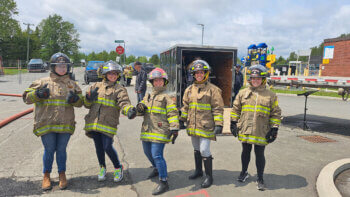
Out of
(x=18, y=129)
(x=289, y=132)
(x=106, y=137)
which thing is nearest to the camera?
(x=106, y=137)

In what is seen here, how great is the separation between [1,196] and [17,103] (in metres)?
8.54

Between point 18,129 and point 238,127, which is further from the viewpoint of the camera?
point 18,129

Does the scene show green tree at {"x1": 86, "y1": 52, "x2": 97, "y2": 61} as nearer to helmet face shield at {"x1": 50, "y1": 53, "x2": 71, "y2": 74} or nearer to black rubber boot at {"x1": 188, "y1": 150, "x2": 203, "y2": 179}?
helmet face shield at {"x1": 50, "y1": 53, "x2": 71, "y2": 74}

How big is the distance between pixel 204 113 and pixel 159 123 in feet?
2.23

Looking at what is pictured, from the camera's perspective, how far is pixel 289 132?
23.8 feet

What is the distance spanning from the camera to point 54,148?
3533 mm

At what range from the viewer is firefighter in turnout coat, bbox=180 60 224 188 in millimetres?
3611

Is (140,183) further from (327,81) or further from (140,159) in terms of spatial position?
(327,81)

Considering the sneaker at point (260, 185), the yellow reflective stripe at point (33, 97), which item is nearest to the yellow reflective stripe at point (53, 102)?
the yellow reflective stripe at point (33, 97)

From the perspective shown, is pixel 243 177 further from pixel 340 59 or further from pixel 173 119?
pixel 340 59

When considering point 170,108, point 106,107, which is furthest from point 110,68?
point 170,108

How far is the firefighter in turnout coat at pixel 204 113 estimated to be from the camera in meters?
3.61

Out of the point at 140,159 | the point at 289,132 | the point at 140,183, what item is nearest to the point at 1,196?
the point at 140,183

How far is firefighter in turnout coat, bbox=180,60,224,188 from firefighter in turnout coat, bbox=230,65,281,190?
0.35 meters
